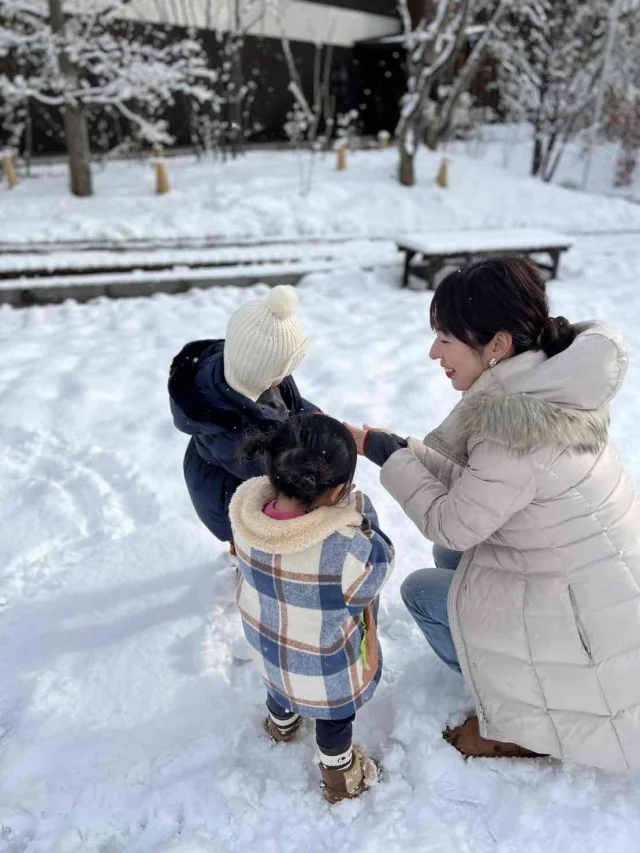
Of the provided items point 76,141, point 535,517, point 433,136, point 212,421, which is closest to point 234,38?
point 76,141

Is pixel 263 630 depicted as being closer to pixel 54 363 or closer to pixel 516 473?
pixel 516 473

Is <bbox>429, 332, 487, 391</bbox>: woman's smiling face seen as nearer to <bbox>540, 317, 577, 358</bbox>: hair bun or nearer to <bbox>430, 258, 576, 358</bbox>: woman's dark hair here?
<bbox>430, 258, 576, 358</bbox>: woman's dark hair

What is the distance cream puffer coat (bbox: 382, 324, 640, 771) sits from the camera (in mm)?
1463

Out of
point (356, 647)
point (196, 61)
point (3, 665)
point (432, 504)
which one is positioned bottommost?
point (3, 665)

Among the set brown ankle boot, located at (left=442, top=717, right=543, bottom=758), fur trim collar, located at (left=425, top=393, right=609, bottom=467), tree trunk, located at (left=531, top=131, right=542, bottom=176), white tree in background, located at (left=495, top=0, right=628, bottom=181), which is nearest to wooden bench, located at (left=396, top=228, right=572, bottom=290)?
fur trim collar, located at (left=425, top=393, right=609, bottom=467)

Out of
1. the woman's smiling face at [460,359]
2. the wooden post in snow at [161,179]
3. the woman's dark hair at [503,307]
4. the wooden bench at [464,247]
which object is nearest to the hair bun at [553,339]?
the woman's dark hair at [503,307]

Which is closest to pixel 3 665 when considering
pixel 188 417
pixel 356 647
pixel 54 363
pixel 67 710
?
pixel 67 710

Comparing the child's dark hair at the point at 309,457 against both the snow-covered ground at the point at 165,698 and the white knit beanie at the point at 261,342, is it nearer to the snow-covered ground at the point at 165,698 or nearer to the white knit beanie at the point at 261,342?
the white knit beanie at the point at 261,342

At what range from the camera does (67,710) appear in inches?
79.5

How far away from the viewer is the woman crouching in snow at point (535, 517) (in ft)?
4.81

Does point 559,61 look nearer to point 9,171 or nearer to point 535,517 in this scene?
point 9,171

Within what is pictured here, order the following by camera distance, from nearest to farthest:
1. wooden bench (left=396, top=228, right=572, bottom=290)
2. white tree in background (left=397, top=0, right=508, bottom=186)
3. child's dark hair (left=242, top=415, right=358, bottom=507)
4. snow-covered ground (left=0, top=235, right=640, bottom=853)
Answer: child's dark hair (left=242, top=415, right=358, bottom=507) < snow-covered ground (left=0, top=235, right=640, bottom=853) < wooden bench (left=396, top=228, right=572, bottom=290) < white tree in background (left=397, top=0, right=508, bottom=186)

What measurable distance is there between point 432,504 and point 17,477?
94.1 inches

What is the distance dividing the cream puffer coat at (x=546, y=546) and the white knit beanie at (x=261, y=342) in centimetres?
50
